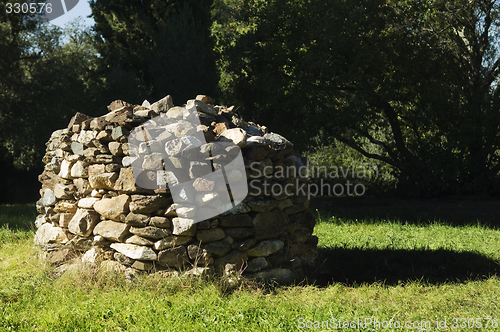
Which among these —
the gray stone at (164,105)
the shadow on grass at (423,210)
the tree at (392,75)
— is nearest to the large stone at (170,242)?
the gray stone at (164,105)

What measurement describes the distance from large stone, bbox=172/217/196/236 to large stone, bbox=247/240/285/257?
0.60m

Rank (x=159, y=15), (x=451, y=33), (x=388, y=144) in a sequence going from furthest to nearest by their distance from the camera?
(x=159, y=15) < (x=388, y=144) < (x=451, y=33)

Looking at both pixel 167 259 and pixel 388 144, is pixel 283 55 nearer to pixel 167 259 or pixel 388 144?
pixel 388 144

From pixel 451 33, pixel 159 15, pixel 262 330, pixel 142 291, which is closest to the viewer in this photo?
pixel 262 330

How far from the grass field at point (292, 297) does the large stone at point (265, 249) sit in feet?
0.94

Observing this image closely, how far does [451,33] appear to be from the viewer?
10.6 meters

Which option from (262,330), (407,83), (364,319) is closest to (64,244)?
(262,330)

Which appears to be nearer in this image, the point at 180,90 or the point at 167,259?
the point at 167,259

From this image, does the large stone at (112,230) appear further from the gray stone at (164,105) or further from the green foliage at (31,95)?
the green foliage at (31,95)

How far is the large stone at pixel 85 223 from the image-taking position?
4.27 m

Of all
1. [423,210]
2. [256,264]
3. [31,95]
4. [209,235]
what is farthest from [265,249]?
[31,95]

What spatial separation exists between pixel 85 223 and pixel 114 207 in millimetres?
469

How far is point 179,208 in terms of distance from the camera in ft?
12.6

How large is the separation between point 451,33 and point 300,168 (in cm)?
829
